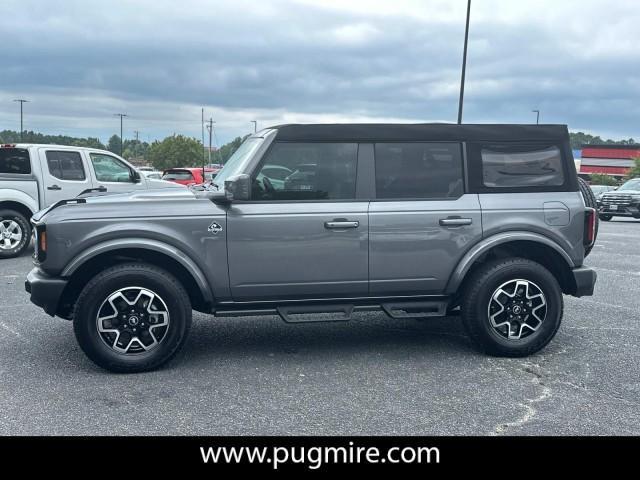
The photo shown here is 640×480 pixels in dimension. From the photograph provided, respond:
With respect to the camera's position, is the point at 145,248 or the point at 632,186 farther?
the point at 632,186

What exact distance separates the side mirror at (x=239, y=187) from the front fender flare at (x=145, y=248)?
0.59 meters

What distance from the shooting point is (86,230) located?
4.71 meters

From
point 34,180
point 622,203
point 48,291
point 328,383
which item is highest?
point 34,180

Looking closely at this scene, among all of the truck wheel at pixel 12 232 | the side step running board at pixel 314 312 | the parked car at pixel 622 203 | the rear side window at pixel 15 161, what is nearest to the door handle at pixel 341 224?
the side step running board at pixel 314 312

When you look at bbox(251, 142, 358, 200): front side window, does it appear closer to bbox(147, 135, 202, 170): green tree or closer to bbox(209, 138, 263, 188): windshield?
bbox(209, 138, 263, 188): windshield

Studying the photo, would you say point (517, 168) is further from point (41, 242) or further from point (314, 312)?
point (41, 242)

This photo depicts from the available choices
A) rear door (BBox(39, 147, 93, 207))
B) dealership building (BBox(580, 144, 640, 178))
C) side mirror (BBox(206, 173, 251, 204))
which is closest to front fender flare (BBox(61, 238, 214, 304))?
side mirror (BBox(206, 173, 251, 204))

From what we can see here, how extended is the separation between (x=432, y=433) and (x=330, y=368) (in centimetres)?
138

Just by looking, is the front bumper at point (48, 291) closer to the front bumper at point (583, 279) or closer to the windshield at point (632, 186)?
the front bumper at point (583, 279)

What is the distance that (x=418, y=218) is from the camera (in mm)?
5074

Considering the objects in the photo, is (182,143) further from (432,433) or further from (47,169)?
(432,433)

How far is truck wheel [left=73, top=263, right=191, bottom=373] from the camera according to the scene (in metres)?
4.67

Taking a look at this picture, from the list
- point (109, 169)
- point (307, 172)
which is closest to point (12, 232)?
point (109, 169)

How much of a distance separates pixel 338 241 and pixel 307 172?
1.97 feet
